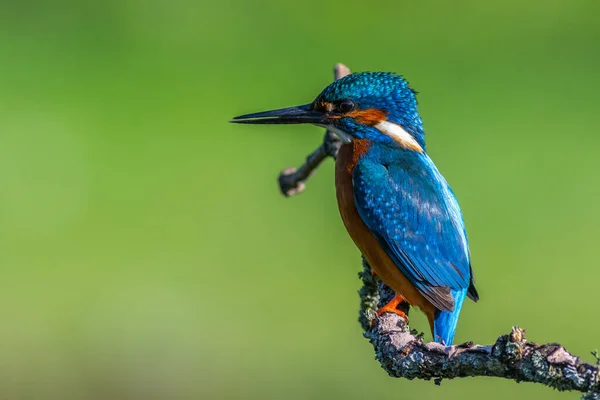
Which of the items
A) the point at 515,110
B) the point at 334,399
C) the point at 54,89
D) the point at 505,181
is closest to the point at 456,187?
the point at 505,181

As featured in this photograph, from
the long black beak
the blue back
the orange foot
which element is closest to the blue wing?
the blue back

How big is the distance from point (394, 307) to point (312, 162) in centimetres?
70

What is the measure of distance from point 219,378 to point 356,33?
299 centimetres

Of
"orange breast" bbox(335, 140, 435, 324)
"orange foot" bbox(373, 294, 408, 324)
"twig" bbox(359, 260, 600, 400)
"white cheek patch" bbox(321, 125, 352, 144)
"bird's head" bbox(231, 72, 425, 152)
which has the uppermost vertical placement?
"bird's head" bbox(231, 72, 425, 152)

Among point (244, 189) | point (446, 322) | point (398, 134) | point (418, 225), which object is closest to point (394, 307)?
point (446, 322)

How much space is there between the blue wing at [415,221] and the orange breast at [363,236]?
31mm

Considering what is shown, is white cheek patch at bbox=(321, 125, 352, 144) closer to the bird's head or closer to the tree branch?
the bird's head

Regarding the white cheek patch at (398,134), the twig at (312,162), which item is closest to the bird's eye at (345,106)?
the white cheek patch at (398,134)

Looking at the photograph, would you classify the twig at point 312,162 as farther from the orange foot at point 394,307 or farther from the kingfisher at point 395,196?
the orange foot at point 394,307

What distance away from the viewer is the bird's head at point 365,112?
→ 3764 mm

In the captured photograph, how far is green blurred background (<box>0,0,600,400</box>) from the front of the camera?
18.4ft

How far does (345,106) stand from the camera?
3.78 meters

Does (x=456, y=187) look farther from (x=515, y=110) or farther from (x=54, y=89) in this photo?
(x=54, y=89)

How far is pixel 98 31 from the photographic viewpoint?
24.4 ft
